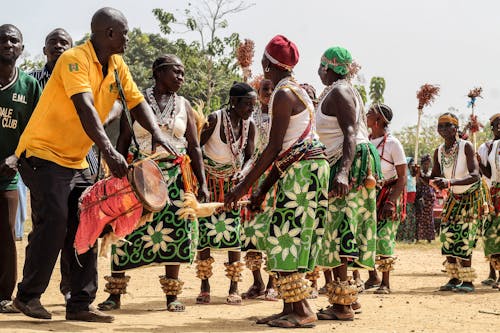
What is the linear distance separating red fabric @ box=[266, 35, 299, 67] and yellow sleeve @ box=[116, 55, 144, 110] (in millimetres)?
1119

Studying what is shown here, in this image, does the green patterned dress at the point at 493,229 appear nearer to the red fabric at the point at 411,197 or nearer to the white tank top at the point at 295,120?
the white tank top at the point at 295,120

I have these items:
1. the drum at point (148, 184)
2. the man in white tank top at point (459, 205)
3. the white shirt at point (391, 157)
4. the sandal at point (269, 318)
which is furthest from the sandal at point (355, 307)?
the man in white tank top at point (459, 205)

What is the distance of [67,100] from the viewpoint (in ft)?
19.3

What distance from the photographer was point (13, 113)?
22.5 ft

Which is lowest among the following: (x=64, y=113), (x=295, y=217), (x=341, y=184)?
(x=295, y=217)

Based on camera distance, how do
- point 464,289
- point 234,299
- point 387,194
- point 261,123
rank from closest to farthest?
point 234,299
point 261,123
point 387,194
point 464,289

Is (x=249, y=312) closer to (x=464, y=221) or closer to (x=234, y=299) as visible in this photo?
(x=234, y=299)

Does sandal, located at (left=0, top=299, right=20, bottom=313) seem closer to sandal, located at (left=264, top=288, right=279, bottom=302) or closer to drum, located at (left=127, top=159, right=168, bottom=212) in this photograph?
drum, located at (left=127, top=159, right=168, bottom=212)

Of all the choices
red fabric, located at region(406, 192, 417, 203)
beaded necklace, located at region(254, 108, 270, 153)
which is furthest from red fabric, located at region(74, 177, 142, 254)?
red fabric, located at region(406, 192, 417, 203)

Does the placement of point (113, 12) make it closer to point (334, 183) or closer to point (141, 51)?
point (334, 183)

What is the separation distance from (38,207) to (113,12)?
1.56 metres

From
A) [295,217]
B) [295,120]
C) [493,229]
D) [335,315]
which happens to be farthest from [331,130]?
[493,229]

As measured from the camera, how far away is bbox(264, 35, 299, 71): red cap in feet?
21.0

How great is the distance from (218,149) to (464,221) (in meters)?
3.49
